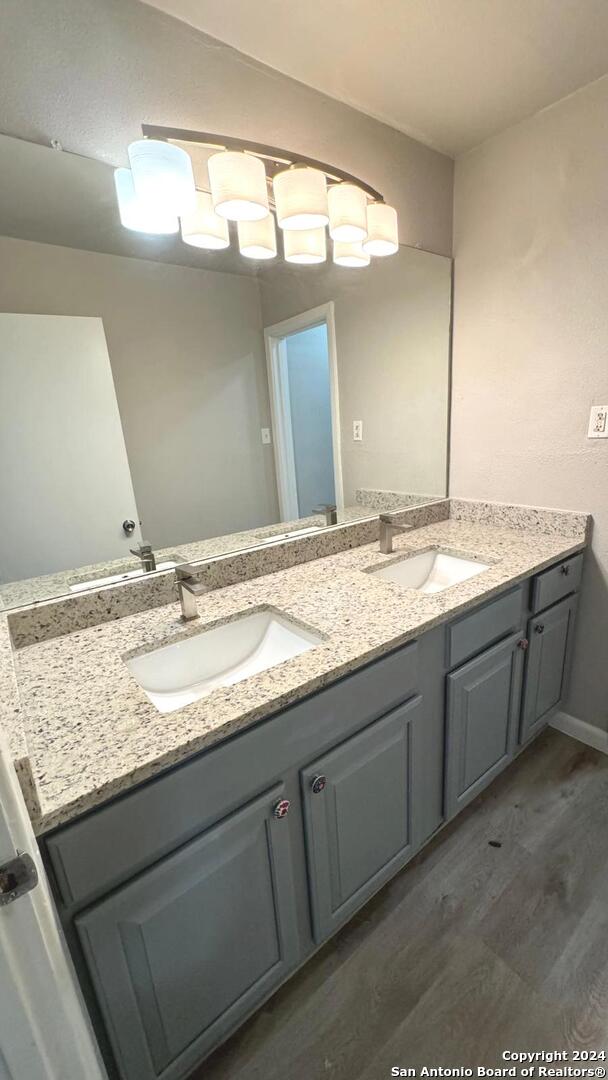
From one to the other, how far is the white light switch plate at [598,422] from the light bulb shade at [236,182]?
48.5 inches

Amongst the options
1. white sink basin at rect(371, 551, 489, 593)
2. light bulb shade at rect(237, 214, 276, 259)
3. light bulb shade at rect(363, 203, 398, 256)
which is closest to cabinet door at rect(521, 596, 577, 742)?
white sink basin at rect(371, 551, 489, 593)

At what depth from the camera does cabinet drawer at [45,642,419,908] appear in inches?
25.1

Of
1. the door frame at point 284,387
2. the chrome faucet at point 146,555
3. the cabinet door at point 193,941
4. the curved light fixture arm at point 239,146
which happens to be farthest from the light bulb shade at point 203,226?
the cabinet door at point 193,941

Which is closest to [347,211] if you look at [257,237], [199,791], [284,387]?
[257,237]

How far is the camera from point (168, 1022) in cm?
80

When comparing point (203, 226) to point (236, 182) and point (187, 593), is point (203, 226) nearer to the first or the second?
point (236, 182)

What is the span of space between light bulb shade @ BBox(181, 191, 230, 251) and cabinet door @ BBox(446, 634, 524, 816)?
1.36 m

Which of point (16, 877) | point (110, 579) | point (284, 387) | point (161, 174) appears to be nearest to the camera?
point (16, 877)

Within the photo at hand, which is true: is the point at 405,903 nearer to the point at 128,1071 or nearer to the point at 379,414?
the point at 128,1071

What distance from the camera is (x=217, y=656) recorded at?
1146 millimetres

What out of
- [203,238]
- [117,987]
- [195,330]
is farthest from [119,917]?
[203,238]

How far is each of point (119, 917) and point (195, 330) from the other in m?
1.30

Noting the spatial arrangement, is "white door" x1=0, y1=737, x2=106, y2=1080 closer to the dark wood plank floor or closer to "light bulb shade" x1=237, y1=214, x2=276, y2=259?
the dark wood plank floor

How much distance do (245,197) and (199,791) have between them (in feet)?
4.27
